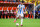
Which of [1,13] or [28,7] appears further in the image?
[28,7]

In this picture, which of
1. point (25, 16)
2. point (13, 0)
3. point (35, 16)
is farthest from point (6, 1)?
point (35, 16)

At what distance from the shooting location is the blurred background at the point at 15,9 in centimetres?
1293

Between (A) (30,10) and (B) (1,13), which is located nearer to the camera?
(B) (1,13)

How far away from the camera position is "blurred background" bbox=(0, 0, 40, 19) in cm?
1293

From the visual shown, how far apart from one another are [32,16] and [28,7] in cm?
142

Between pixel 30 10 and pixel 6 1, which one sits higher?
pixel 6 1

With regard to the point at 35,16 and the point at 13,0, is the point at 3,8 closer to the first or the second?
the point at 13,0

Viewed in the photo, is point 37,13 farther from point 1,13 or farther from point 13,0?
point 1,13

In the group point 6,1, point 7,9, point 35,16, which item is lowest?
point 35,16

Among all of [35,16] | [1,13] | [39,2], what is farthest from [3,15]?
[39,2]

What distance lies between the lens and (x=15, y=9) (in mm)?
13102

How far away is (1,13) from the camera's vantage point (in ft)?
42.4

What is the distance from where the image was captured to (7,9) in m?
13.0

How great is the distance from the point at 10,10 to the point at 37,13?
3.10 m
